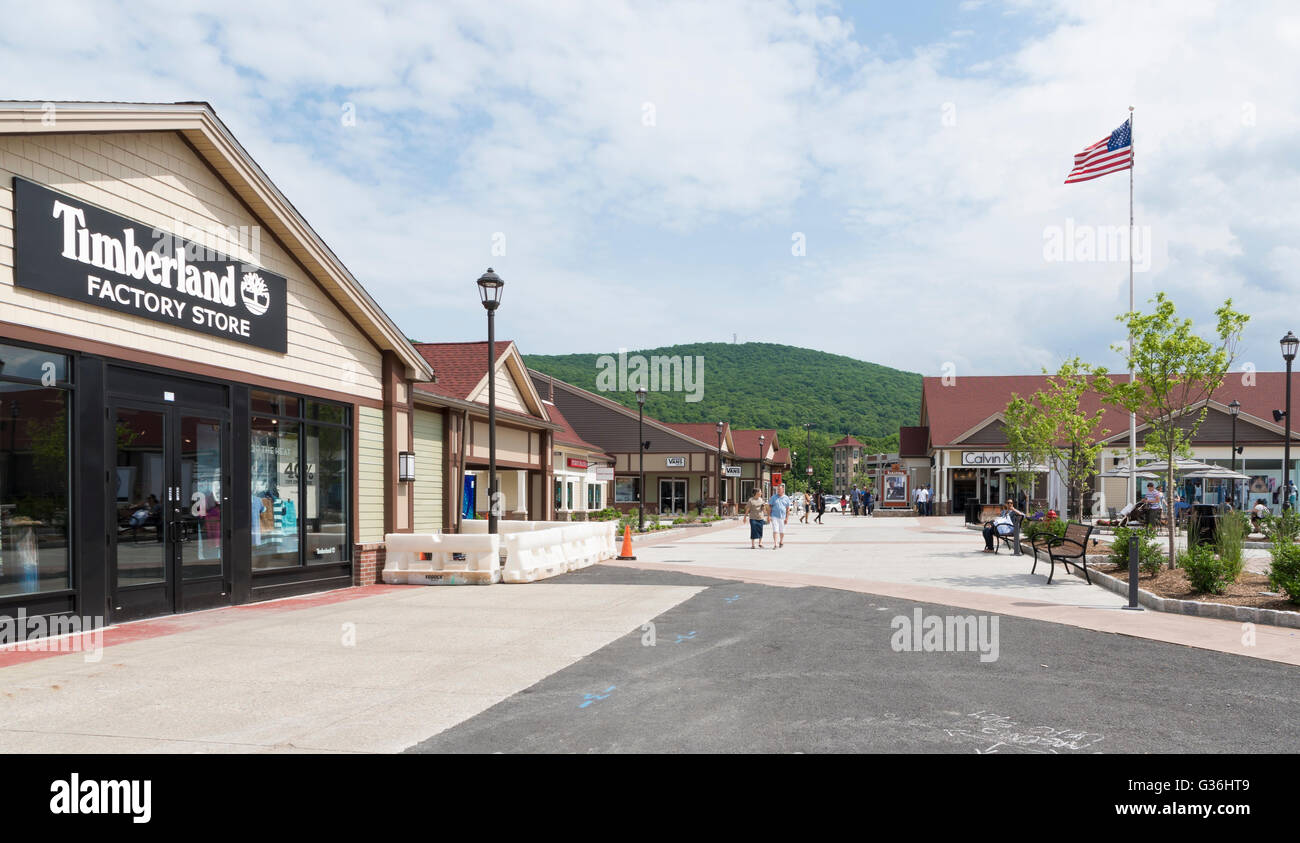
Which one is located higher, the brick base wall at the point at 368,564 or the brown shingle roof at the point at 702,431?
the brown shingle roof at the point at 702,431

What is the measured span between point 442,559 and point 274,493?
10.4 feet

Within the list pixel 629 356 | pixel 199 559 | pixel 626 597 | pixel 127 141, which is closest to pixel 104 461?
pixel 199 559

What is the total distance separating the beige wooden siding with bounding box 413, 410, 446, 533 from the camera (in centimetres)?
1952

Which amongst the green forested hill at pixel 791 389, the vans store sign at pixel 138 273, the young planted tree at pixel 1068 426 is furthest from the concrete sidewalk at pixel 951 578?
the green forested hill at pixel 791 389

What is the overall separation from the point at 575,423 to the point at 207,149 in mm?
42242

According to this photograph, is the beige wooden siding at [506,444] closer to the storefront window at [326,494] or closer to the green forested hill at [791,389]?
the storefront window at [326,494]

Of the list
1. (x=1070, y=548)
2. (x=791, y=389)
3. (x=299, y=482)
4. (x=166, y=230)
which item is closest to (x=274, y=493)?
(x=299, y=482)

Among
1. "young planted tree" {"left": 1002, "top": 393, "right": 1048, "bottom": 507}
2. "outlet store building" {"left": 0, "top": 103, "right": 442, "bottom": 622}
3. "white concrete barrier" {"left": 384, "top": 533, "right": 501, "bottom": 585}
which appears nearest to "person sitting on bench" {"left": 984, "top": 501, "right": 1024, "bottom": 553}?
"young planted tree" {"left": 1002, "top": 393, "right": 1048, "bottom": 507}

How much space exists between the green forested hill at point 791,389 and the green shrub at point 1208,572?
8496 cm

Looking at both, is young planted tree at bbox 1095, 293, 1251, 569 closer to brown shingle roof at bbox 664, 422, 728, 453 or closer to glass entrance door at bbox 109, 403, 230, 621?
glass entrance door at bbox 109, 403, 230, 621

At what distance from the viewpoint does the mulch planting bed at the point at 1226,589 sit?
11891mm

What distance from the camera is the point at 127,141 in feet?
37.0
